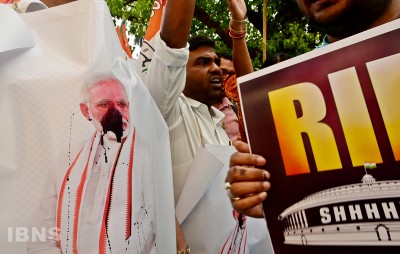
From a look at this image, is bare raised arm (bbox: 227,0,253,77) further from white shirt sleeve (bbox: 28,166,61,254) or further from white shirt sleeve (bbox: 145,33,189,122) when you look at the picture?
white shirt sleeve (bbox: 28,166,61,254)

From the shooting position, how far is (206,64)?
2.27 metres

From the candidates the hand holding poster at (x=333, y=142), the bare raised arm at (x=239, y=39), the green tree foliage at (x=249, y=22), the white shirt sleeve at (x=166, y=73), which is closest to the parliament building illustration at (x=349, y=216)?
the hand holding poster at (x=333, y=142)

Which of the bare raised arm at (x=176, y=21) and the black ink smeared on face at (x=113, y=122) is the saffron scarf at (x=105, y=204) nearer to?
the black ink smeared on face at (x=113, y=122)

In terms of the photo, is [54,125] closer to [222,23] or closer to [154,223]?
[154,223]

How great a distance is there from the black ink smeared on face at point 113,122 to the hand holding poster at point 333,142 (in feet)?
0.97

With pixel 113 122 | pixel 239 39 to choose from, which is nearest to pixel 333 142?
pixel 113 122

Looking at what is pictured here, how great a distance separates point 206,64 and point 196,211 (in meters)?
1.27

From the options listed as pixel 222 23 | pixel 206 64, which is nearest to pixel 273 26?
pixel 222 23

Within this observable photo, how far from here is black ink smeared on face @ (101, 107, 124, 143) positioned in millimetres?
734

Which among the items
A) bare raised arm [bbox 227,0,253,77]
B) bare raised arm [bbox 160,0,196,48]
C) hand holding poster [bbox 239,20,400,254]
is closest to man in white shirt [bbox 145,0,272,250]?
bare raised arm [bbox 160,0,196,48]

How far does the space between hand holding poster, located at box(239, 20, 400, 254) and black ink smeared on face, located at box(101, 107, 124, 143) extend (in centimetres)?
30

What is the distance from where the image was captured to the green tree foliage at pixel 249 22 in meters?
7.53

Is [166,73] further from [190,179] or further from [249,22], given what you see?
[249,22]

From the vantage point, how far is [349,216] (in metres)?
0.73
